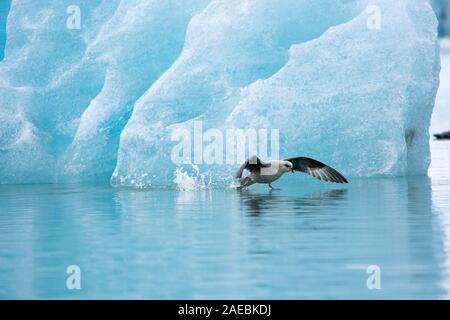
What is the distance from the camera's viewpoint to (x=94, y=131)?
57.1 ft

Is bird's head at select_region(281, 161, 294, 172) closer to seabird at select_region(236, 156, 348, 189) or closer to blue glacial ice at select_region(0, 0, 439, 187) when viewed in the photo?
seabird at select_region(236, 156, 348, 189)

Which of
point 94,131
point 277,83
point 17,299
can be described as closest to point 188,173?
point 277,83

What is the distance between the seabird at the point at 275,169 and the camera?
41.1 feet

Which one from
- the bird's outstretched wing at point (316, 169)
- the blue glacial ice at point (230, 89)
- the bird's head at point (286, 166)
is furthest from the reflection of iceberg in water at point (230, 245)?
the blue glacial ice at point (230, 89)

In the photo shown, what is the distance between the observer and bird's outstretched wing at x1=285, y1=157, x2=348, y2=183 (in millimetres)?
13328

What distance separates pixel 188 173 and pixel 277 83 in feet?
6.23

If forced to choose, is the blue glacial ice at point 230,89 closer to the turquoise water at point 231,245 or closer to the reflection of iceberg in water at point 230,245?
the turquoise water at point 231,245

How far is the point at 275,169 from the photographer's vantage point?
12.6 meters

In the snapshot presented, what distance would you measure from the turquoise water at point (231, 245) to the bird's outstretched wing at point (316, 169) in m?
0.76

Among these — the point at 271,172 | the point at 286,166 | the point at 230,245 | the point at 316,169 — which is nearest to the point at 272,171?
the point at 271,172

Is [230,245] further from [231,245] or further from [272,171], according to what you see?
[272,171]

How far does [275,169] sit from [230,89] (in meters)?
3.43

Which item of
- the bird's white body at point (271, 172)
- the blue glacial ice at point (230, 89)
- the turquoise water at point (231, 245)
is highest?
the blue glacial ice at point (230, 89)
